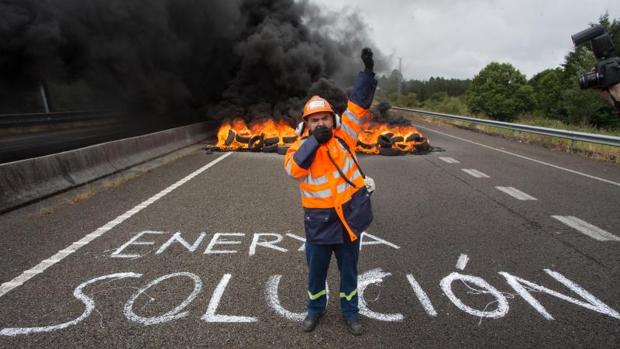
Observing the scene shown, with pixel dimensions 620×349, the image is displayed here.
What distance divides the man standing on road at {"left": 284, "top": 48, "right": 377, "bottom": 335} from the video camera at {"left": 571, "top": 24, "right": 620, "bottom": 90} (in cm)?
139

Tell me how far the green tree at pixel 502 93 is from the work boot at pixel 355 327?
2776 inches

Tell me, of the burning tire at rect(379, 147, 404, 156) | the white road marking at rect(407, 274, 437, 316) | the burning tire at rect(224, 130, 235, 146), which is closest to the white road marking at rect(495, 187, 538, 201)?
the white road marking at rect(407, 274, 437, 316)

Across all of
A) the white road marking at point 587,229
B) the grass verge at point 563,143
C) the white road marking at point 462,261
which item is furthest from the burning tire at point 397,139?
the white road marking at point 462,261

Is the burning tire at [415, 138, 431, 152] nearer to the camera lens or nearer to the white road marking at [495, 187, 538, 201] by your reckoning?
the white road marking at [495, 187, 538, 201]

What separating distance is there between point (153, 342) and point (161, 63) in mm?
17839

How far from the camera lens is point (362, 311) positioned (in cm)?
292

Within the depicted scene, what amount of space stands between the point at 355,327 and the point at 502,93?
7441cm

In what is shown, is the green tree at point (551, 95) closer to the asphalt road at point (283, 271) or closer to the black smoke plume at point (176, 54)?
the black smoke plume at point (176, 54)

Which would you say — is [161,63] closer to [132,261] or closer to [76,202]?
[76,202]

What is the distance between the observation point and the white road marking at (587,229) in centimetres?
455

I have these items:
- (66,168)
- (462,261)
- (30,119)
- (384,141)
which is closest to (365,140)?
(384,141)

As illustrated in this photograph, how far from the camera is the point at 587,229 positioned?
4836mm

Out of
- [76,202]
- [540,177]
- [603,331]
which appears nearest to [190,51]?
[76,202]

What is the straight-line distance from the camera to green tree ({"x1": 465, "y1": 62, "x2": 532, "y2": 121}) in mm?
64812
